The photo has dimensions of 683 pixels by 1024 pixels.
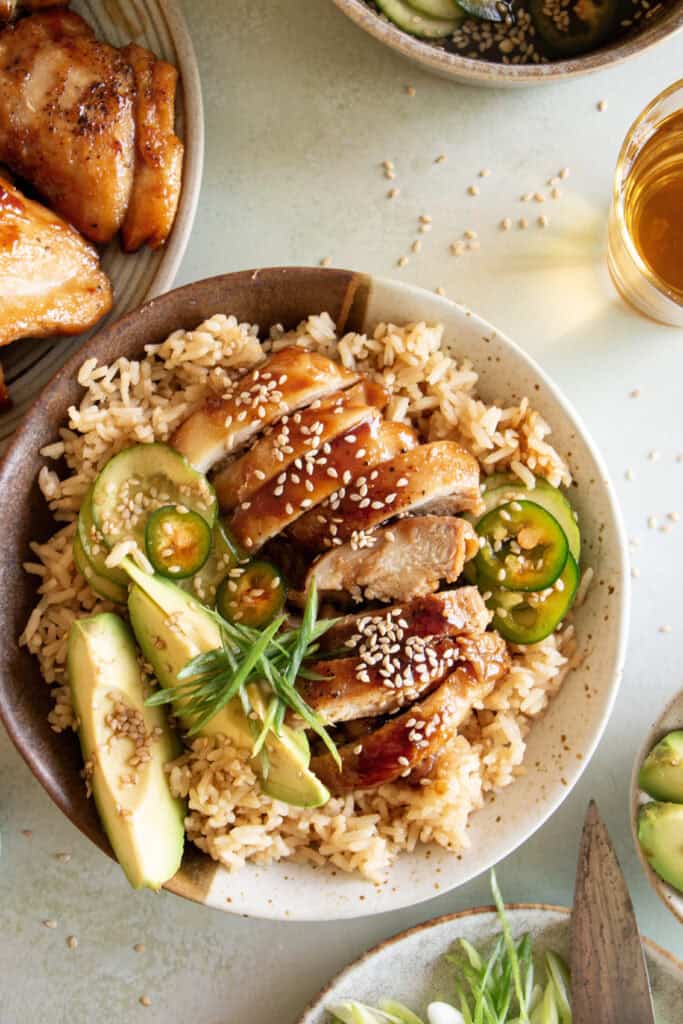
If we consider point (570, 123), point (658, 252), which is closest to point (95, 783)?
point (658, 252)

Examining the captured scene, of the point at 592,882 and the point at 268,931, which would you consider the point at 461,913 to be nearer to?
the point at 592,882

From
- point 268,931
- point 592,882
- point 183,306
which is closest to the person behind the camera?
point 183,306

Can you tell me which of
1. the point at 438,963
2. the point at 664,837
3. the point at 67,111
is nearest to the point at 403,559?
the point at 664,837

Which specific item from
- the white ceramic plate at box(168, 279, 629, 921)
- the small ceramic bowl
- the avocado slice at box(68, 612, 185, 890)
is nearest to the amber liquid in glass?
the white ceramic plate at box(168, 279, 629, 921)

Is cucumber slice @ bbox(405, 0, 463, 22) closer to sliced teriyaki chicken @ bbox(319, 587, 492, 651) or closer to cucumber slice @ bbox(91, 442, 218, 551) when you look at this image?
cucumber slice @ bbox(91, 442, 218, 551)

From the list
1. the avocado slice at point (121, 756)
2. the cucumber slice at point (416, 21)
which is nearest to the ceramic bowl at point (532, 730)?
the avocado slice at point (121, 756)
